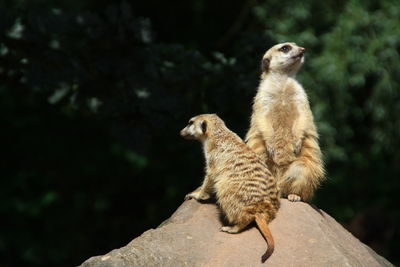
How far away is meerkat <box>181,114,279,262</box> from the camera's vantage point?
3215 millimetres

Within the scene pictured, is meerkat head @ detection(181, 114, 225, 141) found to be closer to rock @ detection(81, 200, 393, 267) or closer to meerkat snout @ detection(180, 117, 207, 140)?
meerkat snout @ detection(180, 117, 207, 140)

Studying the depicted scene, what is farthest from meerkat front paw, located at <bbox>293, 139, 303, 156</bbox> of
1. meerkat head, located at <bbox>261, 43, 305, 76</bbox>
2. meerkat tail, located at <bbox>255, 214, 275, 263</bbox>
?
meerkat tail, located at <bbox>255, 214, 275, 263</bbox>

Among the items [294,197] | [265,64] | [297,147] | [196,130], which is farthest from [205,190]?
[265,64]

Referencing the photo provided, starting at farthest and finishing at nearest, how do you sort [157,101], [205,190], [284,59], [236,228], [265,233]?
[157,101], [284,59], [205,190], [236,228], [265,233]

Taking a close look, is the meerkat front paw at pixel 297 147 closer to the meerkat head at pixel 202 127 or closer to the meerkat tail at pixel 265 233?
the meerkat head at pixel 202 127

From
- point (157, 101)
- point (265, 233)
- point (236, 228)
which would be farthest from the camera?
point (157, 101)

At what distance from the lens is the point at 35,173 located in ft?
21.7

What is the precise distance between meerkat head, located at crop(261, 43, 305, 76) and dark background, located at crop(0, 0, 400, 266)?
0.67 m

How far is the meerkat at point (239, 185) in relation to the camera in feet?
10.5

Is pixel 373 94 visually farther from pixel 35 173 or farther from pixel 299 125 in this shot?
pixel 35 173

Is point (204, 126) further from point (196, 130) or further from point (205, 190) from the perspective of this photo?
point (205, 190)

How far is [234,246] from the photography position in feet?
10.3

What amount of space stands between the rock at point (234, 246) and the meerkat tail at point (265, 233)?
3 cm

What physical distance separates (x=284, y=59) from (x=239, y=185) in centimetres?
102
